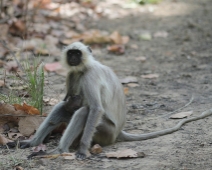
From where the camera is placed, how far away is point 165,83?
6.67 m

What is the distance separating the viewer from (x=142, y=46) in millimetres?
8891

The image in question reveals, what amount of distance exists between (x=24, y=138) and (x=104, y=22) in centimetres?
622

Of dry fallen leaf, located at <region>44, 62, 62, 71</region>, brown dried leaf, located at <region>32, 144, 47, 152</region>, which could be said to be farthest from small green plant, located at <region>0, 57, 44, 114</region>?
dry fallen leaf, located at <region>44, 62, 62, 71</region>

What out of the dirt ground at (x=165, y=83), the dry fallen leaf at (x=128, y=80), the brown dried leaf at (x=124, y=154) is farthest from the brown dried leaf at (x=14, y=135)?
the dry fallen leaf at (x=128, y=80)

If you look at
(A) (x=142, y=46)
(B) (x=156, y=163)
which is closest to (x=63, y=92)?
(B) (x=156, y=163)

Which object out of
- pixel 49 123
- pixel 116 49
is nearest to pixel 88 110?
pixel 49 123

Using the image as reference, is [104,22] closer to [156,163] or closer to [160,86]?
[160,86]

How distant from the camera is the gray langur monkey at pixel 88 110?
13.7ft

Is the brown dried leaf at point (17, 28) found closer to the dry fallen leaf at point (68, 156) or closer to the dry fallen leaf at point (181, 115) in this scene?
the dry fallen leaf at point (181, 115)

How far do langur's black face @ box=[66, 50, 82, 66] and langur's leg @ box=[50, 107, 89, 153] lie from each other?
464 mm

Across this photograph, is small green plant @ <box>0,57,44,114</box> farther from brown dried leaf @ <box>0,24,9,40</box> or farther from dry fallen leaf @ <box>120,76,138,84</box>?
brown dried leaf @ <box>0,24,9,40</box>

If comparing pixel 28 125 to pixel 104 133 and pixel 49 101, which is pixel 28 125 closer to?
pixel 49 101

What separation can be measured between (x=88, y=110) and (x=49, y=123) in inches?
18.6

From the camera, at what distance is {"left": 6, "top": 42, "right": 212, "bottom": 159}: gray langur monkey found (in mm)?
4184
